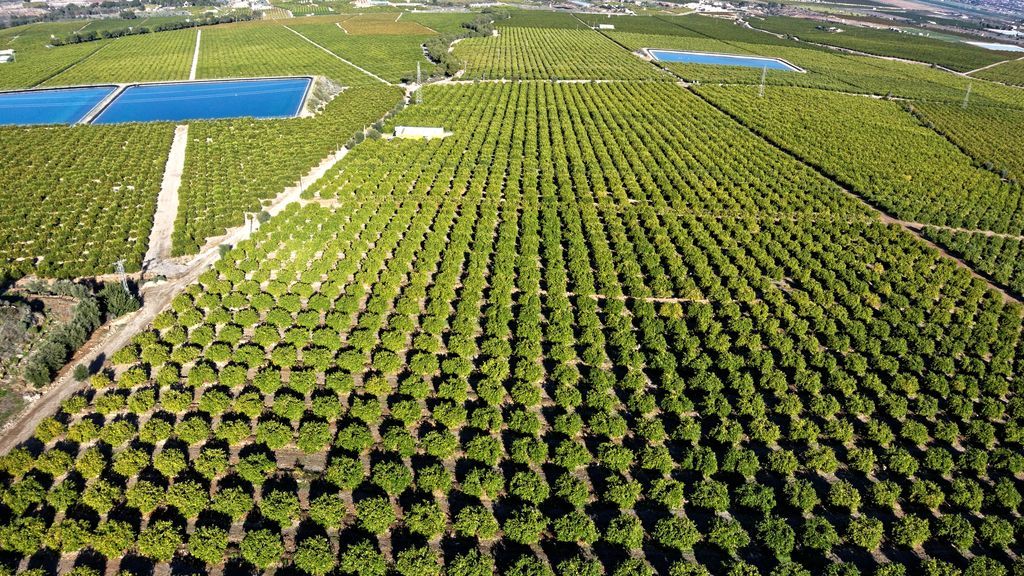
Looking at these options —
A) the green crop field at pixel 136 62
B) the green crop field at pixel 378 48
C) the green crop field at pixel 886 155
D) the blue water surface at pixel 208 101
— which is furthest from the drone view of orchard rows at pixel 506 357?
the green crop field at pixel 378 48

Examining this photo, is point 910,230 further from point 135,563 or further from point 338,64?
point 338,64

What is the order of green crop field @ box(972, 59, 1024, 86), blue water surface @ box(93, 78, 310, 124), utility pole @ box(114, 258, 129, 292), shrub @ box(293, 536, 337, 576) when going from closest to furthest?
1. shrub @ box(293, 536, 337, 576)
2. utility pole @ box(114, 258, 129, 292)
3. blue water surface @ box(93, 78, 310, 124)
4. green crop field @ box(972, 59, 1024, 86)

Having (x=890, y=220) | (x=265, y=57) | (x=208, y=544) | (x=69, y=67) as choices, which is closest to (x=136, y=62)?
(x=69, y=67)

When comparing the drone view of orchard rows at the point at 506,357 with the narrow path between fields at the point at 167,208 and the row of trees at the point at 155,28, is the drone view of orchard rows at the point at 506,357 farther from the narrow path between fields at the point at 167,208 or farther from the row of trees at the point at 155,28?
the row of trees at the point at 155,28

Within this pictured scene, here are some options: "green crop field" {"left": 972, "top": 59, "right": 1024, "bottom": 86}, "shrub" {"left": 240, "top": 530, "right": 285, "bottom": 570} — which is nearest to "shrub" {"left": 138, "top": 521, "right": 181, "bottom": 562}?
"shrub" {"left": 240, "top": 530, "right": 285, "bottom": 570}

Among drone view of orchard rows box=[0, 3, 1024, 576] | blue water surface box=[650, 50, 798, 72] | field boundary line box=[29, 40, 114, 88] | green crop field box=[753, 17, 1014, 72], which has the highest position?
green crop field box=[753, 17, 1014, 72]

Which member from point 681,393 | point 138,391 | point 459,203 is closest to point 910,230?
point 681,393

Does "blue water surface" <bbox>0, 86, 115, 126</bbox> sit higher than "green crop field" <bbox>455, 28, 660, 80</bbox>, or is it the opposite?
"green crop field" <bbox>455, 28, 660, 80</bbox>

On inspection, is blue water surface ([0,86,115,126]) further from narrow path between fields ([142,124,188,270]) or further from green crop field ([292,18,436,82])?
green crop field ([292,18,436,82])
